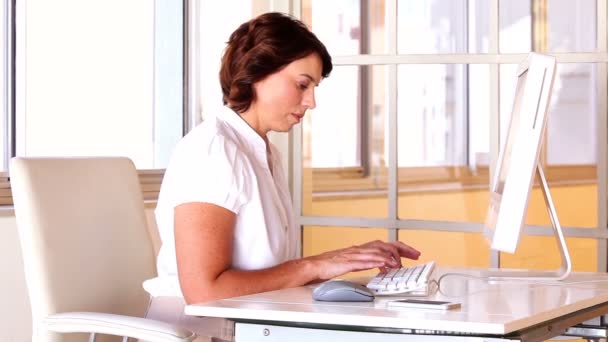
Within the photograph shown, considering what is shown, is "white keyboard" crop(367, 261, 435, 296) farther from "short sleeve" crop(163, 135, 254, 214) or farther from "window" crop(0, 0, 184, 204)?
"window" crop(0, 0, 184, 204)

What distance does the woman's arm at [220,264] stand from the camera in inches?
92.9

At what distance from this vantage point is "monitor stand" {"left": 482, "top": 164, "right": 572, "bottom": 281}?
2.63m

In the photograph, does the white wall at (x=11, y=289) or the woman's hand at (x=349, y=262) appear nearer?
the woman's hand at (x=349, y=262)

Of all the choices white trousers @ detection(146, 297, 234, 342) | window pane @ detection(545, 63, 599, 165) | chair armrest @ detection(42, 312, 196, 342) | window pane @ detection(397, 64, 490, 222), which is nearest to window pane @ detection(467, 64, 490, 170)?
window pane @ detection(397, 64, 490, 222)

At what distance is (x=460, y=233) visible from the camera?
12.8 ft

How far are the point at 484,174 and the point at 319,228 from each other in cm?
72

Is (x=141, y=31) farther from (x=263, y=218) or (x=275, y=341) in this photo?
(x=275, y=341)

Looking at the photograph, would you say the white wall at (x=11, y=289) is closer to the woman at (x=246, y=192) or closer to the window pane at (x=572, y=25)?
the woman at (x=246, y=192)

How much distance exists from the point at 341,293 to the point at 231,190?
1.47ft

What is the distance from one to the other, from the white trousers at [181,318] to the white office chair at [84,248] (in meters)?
0.08

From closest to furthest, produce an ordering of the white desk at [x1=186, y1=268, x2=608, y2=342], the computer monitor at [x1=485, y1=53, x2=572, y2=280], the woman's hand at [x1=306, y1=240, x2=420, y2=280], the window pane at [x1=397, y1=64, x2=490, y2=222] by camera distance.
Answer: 1. the white desk at [x1=186, y1=268, x2=608, y2=342]
2. the computer monitor at [x1=485, y1=53, x2=572, y2=280]
3. the woman's hand at [x1=306, y1=240, x2=420, y2=280]
4. the window pane at [x1=397, y1=64, x2=490, y2=222]

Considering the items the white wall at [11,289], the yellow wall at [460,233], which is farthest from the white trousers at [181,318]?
the yellow wall at [460,233]

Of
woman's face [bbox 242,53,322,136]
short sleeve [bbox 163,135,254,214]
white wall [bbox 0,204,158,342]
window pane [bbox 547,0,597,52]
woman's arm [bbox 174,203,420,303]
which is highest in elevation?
window pane [bbox 547,0,597,52]

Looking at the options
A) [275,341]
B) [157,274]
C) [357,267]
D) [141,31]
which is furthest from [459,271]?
[141,31]
